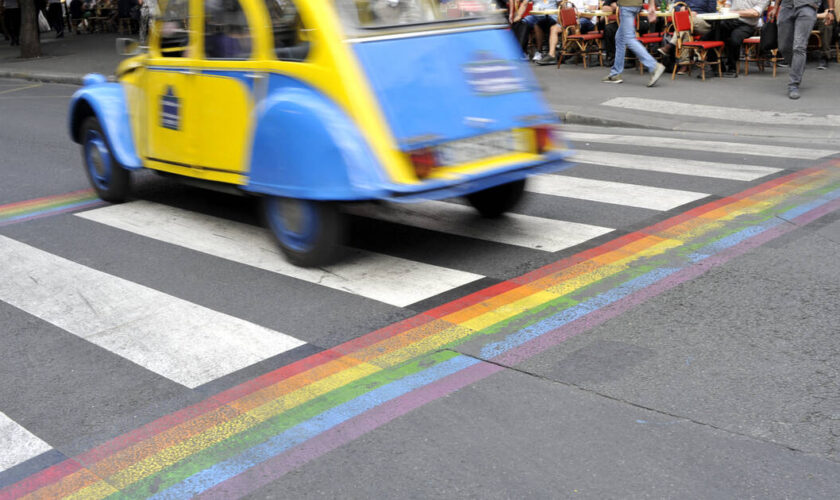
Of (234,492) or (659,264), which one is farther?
(659,264)

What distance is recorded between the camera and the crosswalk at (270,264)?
4676 mm

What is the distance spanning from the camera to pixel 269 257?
6227mm

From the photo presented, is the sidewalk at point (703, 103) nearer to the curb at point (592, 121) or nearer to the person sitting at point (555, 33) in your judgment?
the curb at point (592, 121)

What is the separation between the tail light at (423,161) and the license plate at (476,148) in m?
0.08

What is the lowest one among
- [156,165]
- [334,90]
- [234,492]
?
[234,492]

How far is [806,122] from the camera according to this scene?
36.1 ft

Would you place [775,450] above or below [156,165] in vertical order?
below

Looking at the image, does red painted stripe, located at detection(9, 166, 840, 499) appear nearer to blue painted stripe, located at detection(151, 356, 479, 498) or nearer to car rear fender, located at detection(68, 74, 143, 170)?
blue painted stripe, located at detection(151, 356, 479, 498)

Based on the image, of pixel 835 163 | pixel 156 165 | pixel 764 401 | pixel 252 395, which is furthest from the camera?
pixel 835 163

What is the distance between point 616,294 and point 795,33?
8897 mm

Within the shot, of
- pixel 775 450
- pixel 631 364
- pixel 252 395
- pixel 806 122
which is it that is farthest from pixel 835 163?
pixel 252 395

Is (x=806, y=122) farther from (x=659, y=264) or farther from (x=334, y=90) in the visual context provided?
(x=334, y=90)

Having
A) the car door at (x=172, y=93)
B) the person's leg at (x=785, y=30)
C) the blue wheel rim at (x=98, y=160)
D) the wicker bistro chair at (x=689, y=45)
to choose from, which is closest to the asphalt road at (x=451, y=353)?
the blue wheel rim at (x=98, y=160)

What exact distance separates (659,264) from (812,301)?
3.26ft
